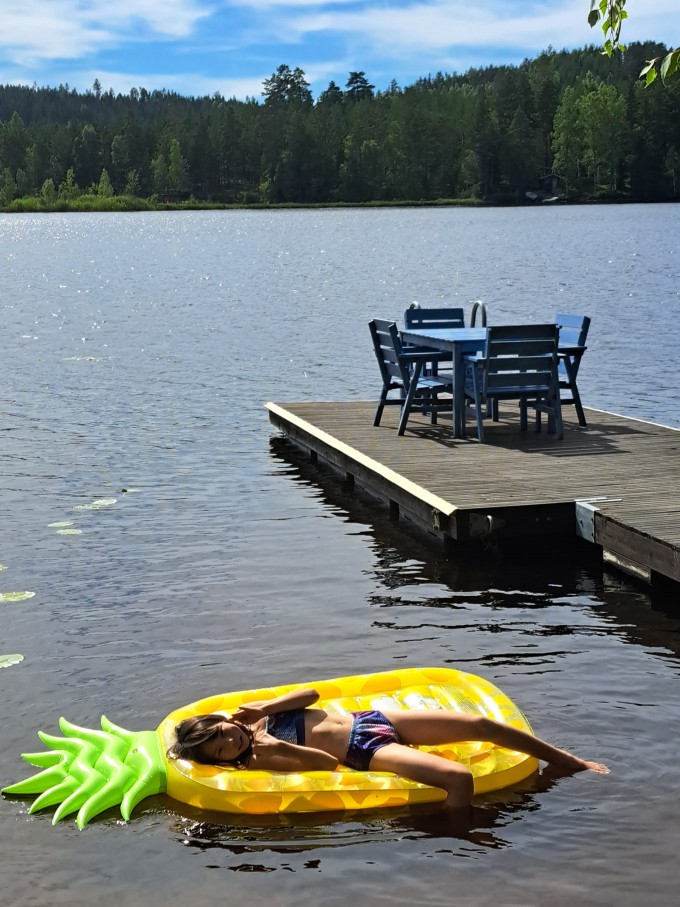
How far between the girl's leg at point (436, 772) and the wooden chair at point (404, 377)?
762 centimetres

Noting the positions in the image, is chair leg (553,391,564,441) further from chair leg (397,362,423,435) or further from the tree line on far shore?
the tree line on far shore

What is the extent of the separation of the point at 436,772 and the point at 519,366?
23.8 feet

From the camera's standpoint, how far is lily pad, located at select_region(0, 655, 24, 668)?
816 centimetres

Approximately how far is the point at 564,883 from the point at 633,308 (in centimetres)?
3321

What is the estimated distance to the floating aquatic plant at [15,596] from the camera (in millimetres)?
9641

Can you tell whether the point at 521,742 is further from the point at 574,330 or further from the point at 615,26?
the point at 574,330

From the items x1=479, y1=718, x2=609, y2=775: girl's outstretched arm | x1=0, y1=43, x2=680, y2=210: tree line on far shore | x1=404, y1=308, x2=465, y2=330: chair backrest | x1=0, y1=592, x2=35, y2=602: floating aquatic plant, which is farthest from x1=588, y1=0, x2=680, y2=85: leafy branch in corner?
x1=0, y1=43, x2=680, y2=210: tree line on far shore

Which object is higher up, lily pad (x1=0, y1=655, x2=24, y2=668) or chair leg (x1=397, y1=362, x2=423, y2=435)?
chair leg (x1=397, y1=362, x2=423, y2=435)

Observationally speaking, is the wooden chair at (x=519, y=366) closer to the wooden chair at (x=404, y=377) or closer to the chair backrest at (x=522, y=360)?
the chair backrest at (x=522, y=360)

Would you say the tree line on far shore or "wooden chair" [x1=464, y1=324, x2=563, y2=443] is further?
the tree line on far shore

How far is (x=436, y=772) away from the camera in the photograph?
19.6 feet

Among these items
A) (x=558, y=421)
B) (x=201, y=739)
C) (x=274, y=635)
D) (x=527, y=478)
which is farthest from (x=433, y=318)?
(x=201, y=739)

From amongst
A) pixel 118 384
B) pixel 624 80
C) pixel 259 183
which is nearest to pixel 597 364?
pixel 118 384

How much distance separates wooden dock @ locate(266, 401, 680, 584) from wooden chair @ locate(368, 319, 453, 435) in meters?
0.25
